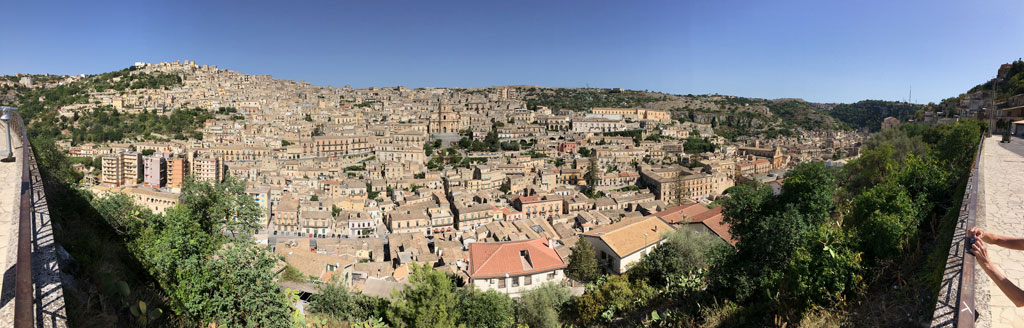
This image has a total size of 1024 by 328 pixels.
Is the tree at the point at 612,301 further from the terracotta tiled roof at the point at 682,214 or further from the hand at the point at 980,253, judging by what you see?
the terracotta tiled roof at the point at 682,214

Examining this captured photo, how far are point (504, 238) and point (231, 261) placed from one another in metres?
17.9

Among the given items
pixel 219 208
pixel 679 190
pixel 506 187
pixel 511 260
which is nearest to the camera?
pixel 219 208

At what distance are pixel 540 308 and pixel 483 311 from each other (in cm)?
129

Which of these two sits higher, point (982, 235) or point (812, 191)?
point (982, 235)

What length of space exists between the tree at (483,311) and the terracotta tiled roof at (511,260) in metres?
3.68

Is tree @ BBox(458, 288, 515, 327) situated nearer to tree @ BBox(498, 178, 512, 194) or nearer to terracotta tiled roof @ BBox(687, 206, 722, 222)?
terracotta tiled roof @ BBox(687, 206, 722, 222)

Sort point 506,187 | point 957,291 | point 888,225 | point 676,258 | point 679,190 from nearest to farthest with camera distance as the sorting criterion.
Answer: point 957,291, point 888,225, point 676,258, point 679,190, point 506,187

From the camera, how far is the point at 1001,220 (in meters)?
4.05

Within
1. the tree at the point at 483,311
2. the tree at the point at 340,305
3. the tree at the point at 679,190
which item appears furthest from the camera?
the tree at the point at 679,190

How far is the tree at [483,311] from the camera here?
742 centimetres

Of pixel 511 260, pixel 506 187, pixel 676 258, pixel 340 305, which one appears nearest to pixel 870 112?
pixel 506 187

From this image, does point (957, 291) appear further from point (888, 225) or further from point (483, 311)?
point (483, 311)

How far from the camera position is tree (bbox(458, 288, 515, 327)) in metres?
7.42

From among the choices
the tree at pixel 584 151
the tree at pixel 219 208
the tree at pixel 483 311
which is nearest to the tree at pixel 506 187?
the tree at pixel 584 151
